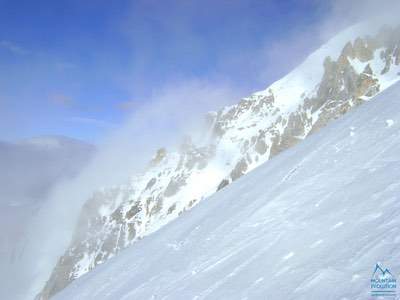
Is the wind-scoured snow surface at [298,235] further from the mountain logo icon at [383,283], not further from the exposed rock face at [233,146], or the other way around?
the exposed rock face at [233,146]

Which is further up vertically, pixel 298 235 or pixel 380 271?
pixel 298 235

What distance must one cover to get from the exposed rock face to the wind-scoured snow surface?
100919 mm

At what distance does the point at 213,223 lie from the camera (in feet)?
34.0

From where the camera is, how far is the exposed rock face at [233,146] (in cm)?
11806

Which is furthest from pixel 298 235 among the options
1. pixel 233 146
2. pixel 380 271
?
pixel 233 146

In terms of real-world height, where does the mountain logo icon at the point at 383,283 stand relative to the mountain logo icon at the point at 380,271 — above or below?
below

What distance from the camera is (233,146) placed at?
14625cm

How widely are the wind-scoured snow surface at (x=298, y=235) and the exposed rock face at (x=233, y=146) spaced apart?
101 meters

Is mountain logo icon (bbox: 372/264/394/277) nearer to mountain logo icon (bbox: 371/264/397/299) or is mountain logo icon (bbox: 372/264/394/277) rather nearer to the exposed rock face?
mountain logo icon (bbox: 371/264/397/299)

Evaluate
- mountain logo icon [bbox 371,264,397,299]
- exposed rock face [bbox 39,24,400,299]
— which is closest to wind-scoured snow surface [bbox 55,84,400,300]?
mountain logo icon [bbox 371,264,397,299]

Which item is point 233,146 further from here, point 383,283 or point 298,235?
point 383,283

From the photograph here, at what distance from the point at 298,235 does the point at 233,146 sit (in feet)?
460

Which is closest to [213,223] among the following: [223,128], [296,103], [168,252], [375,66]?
[168,252]

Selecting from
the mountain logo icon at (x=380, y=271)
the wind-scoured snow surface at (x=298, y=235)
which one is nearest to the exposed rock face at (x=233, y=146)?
the wind-scoured snow surface at (x=298, y=235)
